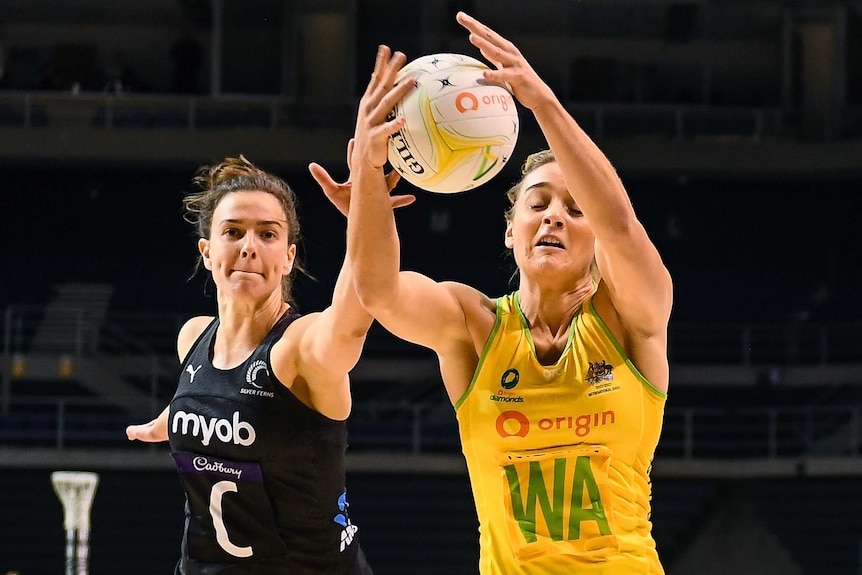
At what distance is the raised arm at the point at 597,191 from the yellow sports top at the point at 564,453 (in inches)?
5.2

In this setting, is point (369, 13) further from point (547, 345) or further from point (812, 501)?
point (547, 345)

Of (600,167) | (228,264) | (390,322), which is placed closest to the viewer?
(600,167)

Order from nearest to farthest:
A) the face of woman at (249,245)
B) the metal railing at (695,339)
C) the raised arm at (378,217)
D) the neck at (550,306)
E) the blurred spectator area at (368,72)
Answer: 1. the raised arm at (378,217)
2. the neck at (550,306)
3. the face of woman at (249,245)
4. the metal railing at (695,339)
5. the blurred spectator area at (368,72)

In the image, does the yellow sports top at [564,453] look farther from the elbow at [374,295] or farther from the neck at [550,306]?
the elbow at [374,295]

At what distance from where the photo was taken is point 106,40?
14.7m

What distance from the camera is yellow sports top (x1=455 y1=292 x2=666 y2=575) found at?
244cm

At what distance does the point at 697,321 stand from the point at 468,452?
471 inches

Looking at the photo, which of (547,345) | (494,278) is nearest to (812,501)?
(494,278)

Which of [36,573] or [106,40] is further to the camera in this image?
[106,40]

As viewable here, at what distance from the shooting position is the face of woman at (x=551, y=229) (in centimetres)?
256

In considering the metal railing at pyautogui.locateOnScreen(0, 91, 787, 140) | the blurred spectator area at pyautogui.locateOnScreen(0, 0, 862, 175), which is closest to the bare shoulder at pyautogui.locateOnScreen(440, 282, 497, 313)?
the blurred spectator area at pyautogui.locateOnScreen(0, 0, 862, 175)

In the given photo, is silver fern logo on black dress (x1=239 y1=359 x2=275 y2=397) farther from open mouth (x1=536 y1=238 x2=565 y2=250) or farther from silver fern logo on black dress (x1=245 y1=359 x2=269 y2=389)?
open mouth (x1=536 y1=238 x2=565 y2=250)

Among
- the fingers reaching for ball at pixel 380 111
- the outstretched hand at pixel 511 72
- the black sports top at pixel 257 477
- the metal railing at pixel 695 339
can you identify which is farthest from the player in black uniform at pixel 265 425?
the metal railing at pixel 695 339

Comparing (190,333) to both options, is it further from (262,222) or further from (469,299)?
(469,299)
